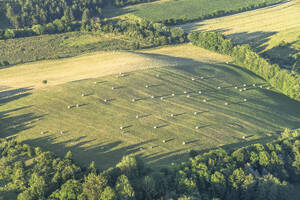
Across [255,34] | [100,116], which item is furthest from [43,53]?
[255,34]

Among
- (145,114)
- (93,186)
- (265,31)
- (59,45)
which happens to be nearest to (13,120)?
(145,114)

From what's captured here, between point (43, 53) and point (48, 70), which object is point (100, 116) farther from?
point (43, 53)

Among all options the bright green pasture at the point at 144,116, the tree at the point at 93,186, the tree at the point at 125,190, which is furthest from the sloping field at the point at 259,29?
the tree at the point at 93,186

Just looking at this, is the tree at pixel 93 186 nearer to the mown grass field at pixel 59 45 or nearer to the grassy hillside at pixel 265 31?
the mown grass field at pixel 59 45

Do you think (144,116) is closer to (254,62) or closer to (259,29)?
(254,62)

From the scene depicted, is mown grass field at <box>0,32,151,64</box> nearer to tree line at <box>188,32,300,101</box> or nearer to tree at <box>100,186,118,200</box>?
tree line at <box>188,32,300,101</box>
